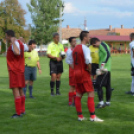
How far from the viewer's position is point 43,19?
254ft

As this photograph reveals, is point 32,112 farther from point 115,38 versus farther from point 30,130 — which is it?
point 115,38

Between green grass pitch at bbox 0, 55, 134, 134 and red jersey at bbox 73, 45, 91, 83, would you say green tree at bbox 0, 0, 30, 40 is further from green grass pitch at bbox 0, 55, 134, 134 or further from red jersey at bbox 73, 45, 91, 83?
red jersey at bbox 73, 45, 91, 83

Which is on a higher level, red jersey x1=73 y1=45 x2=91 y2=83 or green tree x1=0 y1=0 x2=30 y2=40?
green tree x1=0 y1=0 x2=30 y2=40

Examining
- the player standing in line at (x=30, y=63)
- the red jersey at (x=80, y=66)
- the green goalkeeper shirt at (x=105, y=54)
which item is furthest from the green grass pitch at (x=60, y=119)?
the green goalkeeper shirt at (x=105, y=54)

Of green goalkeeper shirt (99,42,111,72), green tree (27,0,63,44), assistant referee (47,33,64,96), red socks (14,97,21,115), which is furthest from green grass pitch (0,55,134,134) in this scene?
green tree (27,0,63,44)

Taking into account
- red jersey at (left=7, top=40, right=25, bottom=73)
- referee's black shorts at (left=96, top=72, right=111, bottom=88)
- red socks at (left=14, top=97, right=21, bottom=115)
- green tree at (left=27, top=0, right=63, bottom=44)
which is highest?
green tree at (left=27, top=0, right=63, bottom=44)

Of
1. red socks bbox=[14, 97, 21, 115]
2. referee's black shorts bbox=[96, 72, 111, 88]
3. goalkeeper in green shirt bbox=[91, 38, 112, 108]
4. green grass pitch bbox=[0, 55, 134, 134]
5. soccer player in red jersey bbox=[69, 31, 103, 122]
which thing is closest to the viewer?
green grass pitch bbox=[0, 55, 134, 134]

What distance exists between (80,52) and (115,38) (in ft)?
259

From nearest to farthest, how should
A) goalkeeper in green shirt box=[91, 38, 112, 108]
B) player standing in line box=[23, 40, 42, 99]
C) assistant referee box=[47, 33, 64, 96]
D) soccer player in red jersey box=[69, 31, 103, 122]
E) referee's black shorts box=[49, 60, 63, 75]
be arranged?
soccer player in red jersey box=[69, 31, 103, 122] → goalkeeper in green shirt box=[91, 38, 112, 108] → player standing in line box=[23, 40, 42, 99] → assistant referee box=[47, 33, 64, 96] → referee's black shorts box=[49, 60, 63, 75]

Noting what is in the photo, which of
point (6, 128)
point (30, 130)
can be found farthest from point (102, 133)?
point (6, 128)

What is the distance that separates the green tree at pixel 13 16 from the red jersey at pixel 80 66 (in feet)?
229

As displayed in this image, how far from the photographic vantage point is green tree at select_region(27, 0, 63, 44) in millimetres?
75969

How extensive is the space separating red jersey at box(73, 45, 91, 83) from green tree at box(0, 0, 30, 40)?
229ft

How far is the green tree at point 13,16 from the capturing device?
75.4m
